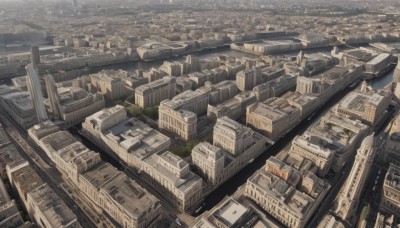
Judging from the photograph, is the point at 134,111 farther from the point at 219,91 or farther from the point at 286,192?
the point at 286,192

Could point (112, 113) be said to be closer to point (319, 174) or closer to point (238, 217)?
point (238, 217)

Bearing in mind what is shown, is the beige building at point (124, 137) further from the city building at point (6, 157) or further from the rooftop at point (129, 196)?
the city building at point (6, 157)

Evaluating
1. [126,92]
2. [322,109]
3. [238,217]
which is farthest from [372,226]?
[126,92]

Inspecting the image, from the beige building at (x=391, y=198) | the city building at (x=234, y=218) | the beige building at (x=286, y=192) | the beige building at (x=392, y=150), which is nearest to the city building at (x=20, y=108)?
the city building at (x=234, y=218)

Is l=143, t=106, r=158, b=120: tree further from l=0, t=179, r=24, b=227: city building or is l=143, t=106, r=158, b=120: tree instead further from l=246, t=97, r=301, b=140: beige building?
l=0, t=179, r=24, b=227: city building

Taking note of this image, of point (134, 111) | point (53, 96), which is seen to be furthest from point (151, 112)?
point (53, 96)

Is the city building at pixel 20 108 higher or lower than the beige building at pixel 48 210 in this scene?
higher
